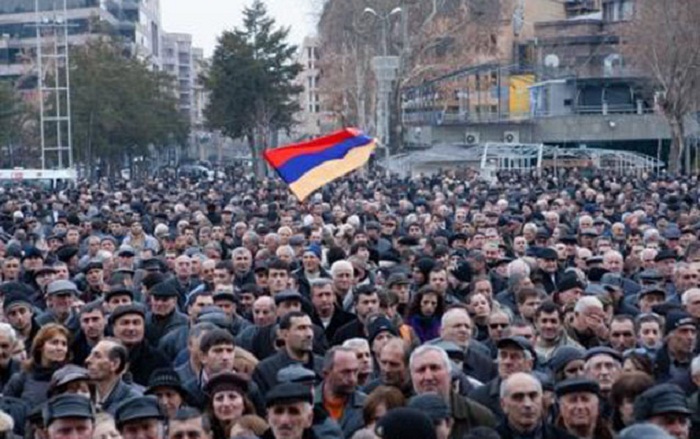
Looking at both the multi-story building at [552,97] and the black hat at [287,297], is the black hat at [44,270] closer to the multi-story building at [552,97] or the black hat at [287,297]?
the black hat at [287,297]

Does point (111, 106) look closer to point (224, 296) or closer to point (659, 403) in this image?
point (224, 296)

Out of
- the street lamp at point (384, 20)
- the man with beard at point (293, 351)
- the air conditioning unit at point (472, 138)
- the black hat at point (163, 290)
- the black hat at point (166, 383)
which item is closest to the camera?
the black hat at point (166, 383)

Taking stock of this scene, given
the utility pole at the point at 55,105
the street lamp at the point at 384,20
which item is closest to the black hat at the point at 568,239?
the street lamp at the point at 384,20

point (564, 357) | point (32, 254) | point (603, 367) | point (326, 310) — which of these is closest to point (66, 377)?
point (564, 357)

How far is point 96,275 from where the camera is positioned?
580 inches

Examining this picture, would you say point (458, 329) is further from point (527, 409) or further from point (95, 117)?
point (95, 117)

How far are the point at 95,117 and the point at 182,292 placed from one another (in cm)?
6070

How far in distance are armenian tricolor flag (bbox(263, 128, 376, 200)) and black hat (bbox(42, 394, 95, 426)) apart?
13204 millimetres

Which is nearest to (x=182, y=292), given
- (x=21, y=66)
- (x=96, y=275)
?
(x=96, y=275)

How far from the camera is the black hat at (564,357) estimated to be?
9242 millimetres

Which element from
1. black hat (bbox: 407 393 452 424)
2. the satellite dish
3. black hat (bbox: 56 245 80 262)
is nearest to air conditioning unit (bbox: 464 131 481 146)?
the satellite dish

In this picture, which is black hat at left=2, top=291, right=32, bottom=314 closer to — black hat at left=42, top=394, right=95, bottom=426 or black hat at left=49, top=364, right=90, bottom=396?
black hat at left=49, top=364, right=90, bottom=396

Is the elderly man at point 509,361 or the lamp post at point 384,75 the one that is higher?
the lamp post at point 384,75

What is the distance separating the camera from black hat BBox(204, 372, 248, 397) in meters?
8.48
